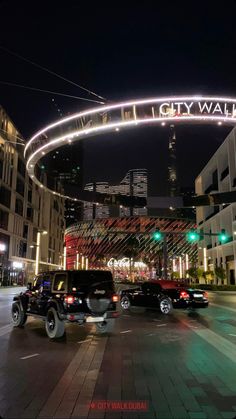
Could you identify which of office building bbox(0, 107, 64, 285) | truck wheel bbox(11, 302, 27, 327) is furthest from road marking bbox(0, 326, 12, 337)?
office building bbox(0, 107, 64, 285)

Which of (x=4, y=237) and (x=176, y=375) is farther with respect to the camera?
(x=4, y=237)

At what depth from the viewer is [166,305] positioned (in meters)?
19.1

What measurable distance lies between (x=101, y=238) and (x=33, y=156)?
119 metres

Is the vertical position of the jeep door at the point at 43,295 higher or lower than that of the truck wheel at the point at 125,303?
higher

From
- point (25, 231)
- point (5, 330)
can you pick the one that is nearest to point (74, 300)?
point (5, 330)

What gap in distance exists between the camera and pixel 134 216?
137m

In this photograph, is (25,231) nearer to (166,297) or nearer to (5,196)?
(5,196)

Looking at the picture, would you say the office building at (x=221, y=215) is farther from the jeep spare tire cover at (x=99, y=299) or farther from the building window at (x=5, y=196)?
the jeep spare tire cover at (x=99, y=299)

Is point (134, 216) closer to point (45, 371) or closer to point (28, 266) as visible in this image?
point (28, 266)

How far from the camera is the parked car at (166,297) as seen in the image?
19.2 metres

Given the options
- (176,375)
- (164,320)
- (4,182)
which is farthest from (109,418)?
(4,182)

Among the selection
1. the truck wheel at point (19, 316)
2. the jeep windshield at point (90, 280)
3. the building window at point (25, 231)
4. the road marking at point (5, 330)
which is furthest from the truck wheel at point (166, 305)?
the building window at point (25, 231)

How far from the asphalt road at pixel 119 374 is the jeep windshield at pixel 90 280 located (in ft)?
4.95

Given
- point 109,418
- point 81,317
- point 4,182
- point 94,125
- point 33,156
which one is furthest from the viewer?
point 4,182
